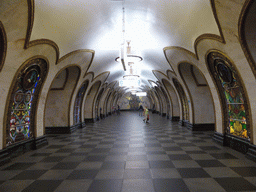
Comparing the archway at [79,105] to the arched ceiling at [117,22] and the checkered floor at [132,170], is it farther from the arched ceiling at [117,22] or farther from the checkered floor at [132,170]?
the checkered floor at [132,170]

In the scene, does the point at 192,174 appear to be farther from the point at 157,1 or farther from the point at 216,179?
the point at 157,1

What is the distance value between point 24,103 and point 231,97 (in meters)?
6.75

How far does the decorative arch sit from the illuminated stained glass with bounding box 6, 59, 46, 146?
18.1ft

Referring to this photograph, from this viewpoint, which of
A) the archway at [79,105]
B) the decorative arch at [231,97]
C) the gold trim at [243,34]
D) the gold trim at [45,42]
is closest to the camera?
the gold trim at [243,34]

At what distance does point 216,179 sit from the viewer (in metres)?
3.37

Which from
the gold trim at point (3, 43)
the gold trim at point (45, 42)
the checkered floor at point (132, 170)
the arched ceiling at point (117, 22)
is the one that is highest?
the arched ceiling at point (117, 22)

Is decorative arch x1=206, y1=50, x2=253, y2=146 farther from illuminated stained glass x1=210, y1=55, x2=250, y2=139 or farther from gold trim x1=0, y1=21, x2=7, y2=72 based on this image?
gold trim x1=0, y1=21, x2=7, y2=72

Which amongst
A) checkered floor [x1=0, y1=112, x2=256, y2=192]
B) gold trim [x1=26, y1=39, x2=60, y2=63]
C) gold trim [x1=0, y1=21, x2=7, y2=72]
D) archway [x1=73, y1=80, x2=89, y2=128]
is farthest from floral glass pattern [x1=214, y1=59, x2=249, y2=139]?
archway [x1=73, y1=80, x2=89, y2=128]

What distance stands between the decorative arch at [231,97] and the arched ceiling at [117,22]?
3.13ft

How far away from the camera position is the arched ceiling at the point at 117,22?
4343 mm

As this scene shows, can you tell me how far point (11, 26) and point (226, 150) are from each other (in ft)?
21.3

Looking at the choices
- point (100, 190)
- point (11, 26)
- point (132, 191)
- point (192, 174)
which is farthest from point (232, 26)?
point (11, 26)

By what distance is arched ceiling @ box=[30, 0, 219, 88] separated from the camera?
434 centimetres

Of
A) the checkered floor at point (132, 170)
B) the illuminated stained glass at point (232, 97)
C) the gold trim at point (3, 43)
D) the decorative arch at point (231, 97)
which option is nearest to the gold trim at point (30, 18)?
the gold trim at point (3, 43)
